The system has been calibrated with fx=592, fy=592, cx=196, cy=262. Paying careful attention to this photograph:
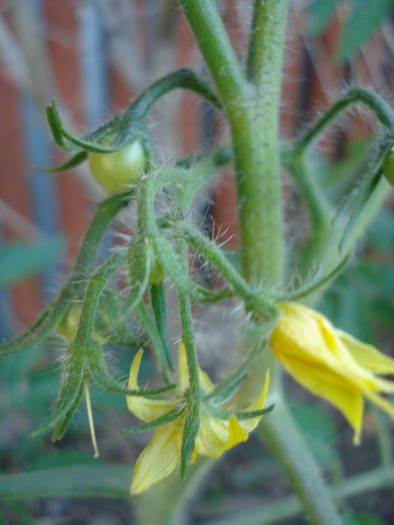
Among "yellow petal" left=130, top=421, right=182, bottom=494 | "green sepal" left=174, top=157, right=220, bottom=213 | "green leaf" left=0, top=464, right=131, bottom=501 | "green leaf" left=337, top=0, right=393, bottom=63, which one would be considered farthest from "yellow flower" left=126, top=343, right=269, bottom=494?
"green leaf" left=337, top=0, right=393, bottom=63

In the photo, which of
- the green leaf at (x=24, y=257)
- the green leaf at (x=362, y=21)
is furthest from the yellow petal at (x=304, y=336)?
the green leaf at (x=24, y=257)

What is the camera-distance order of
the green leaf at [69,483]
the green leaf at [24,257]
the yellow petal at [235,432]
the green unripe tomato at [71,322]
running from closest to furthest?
the yellow petal at [235,432]
the green unripe tomato at [71,322]
the green leaf at [69,483]
the green leaf at [24,257]

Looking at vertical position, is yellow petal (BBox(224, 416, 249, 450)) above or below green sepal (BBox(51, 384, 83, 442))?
below

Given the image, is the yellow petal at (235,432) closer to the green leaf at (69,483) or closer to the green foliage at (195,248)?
the green foliage at (195,248)

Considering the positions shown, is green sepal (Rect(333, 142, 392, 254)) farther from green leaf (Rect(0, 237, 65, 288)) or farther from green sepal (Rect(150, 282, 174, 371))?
green leaf (Rect(0, 237, 65, 288))

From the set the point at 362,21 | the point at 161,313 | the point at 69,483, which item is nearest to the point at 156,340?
the point at 161,313

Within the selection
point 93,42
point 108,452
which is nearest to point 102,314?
point 108,452

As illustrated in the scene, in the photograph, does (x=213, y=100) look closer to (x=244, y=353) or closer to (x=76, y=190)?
(x=244, y=353)
